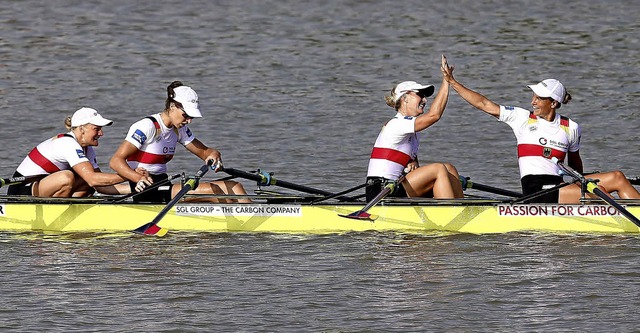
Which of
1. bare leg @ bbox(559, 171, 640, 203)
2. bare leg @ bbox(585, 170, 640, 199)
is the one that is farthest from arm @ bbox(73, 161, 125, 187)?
bare leg @ bbox(585, 170, 640, 199)

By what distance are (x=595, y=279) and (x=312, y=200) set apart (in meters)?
3.44

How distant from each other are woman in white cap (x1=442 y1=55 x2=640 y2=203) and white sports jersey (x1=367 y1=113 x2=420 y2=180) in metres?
0.78

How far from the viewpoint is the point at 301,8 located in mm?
Answer: 34031

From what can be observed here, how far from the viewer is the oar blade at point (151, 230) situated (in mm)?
14180

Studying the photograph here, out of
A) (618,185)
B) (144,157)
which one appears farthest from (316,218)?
(618,185)

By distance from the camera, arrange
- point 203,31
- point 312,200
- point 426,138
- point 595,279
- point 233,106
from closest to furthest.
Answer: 1. point 595,279
2. point 312,200
3. point 426,138
4. point 233,106
5. point 203,31

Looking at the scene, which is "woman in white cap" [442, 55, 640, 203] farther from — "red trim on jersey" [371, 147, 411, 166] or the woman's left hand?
the woman's left hand

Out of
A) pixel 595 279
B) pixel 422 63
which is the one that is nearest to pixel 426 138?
pixel 422 63

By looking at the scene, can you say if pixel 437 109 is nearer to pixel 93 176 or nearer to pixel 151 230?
pixel 151 230

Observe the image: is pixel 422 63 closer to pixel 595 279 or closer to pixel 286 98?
pixel 286 98

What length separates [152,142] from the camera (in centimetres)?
Answer: 1480

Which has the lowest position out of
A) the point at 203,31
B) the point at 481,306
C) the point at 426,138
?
the point at 481,306

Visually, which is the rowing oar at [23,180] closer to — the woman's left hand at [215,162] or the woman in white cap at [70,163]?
the woman in white cap at [70,163]

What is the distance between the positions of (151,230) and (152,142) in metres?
1.08
